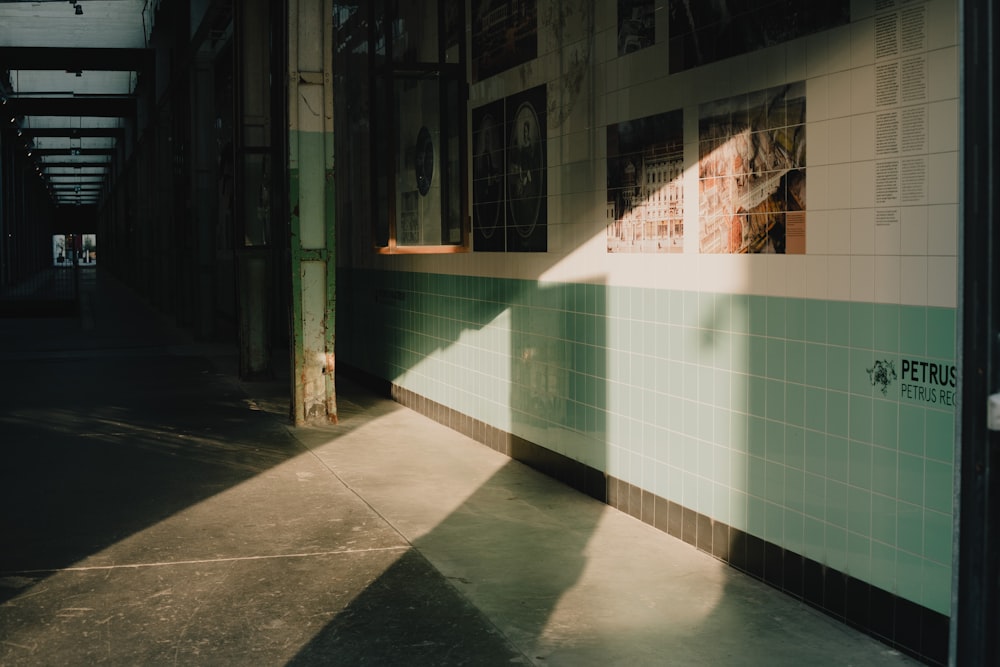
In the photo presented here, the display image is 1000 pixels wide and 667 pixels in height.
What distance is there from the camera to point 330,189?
32.8ft

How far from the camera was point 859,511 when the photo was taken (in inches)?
178

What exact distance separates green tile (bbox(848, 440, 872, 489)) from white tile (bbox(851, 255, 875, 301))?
0.59 meters

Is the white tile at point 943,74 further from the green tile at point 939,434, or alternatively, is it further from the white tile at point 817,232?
the green tile at point 939,434

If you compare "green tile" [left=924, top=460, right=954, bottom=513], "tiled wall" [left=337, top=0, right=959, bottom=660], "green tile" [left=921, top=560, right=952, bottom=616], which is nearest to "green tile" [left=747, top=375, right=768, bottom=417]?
"tiled wall" [left=337, top=0, right=959, bottom=660]

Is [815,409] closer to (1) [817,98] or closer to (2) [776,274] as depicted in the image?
(2) [776,274]

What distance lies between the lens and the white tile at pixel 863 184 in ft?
14.5

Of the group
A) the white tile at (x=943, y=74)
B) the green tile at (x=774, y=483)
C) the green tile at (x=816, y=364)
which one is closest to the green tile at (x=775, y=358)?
the green tile at (x=816, y=364)

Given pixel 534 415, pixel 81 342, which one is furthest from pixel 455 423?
pixel 81 342

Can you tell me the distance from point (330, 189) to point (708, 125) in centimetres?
509

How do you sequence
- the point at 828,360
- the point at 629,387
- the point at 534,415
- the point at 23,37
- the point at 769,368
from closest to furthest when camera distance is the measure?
1. the point at 828,360
2. the point at 769,368
3. the point at 629,387
4. the point at 534,415
5. the point at 23,37

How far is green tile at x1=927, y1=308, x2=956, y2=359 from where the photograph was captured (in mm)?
4000

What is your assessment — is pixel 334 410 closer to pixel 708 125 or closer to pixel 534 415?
pixel 534 415

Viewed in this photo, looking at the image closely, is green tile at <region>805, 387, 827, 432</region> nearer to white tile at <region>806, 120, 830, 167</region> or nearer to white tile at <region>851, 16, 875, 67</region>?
white tile at <region>806, 120, 830, 167</region>

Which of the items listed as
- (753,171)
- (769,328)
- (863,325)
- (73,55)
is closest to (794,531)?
(769,328)
